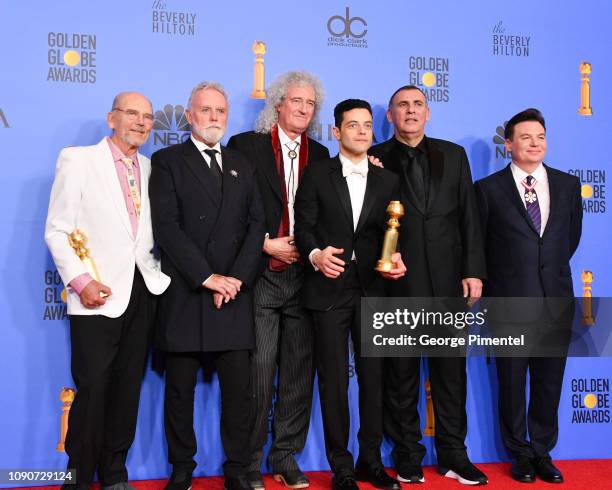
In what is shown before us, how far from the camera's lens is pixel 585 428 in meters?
4.27

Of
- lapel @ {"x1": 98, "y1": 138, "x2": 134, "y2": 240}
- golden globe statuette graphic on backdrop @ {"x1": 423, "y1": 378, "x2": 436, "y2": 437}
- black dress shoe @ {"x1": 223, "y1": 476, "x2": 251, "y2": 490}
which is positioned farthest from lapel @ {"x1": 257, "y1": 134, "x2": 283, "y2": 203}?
golden globe statuette graphic on backdrop @ {"x1": 423, "y1": 378, "x2": 436, "y2": 437}

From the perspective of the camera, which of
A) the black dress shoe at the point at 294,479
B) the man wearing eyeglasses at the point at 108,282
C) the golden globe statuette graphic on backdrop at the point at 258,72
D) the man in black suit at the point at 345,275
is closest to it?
the man wearing eyeglasses at the point at 108,282

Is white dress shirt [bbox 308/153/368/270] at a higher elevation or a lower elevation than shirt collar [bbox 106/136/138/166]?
lower

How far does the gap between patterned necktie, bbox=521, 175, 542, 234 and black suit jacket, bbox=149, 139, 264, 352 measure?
4.98 feet

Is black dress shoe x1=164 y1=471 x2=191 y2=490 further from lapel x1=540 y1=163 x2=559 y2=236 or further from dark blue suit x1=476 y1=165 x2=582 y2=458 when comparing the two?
lapel x1=540 y1=163 x2=559 y2=236

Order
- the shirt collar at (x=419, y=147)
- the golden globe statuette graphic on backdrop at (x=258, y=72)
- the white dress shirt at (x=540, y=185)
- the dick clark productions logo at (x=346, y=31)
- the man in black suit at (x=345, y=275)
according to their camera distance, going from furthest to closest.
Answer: the dick clark productions logo at (x=346, y=31) < the golden globe statuette graphic on backdrop at (x=258, y=72) < the white dress shirt at (x=540, y=185) < the shirt collar at (x=419, y=147) < the man in black suit at (x=345, y=275)

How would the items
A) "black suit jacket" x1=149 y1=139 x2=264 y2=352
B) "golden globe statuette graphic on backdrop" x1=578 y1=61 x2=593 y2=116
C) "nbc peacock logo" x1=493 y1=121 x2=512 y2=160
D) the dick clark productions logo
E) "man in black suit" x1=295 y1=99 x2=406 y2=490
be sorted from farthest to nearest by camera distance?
"golden globe statuette graphic on backdrop" x1=578 y1=61 x2=593 y2=116 < "nbc peacock logo" x1=493 y1=121 x2=512 y2=160 < the dick clark productions logo < "man in black suit" x1=295 y1=99 x2=406 y2=490 < "black suit jacket" x1=149 y1=139 x2=264 y2=352

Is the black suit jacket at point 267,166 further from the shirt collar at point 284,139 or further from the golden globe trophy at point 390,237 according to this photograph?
the golden globe trophy at point 390,237

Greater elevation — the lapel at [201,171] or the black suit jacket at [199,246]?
the lapel at [201,171]

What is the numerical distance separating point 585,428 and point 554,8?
265 cm

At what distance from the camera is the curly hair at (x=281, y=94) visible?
3.71 meters

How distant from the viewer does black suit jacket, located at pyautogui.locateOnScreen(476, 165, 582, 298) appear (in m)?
3.76

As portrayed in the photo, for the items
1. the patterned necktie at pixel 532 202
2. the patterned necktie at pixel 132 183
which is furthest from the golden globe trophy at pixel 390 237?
the patterned necktie at pixel 132 183

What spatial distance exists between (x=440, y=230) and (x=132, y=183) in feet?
5.18
